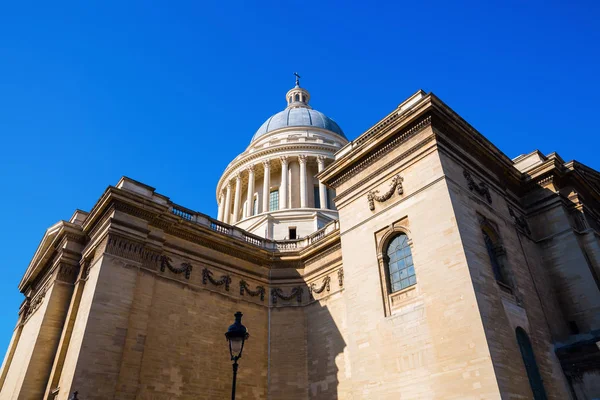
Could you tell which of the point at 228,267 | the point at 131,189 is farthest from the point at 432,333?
the point at 131,189

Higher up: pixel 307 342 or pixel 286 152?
pixel 286 152

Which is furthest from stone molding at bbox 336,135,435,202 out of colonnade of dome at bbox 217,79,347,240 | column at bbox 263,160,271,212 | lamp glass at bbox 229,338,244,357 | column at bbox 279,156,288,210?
column at bbox 263,160,271,212

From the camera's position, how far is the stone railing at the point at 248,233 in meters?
23.3

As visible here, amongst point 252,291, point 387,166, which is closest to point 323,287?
point 252,291

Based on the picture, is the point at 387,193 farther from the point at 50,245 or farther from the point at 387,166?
the point at 50,245

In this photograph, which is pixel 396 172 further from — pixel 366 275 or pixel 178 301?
pixel 178 301

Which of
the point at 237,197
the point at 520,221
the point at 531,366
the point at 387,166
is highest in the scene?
the point at 237,197

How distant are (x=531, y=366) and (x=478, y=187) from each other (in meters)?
6.78

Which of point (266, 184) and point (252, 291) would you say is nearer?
point (252, 291)

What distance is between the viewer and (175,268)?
21000mm

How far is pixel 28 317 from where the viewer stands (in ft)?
78.4

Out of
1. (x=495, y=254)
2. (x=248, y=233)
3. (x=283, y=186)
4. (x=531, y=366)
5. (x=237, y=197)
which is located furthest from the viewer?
(x=237, y=197)

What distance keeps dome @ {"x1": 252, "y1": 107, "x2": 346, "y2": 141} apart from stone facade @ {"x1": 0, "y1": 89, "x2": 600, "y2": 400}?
21.9 m

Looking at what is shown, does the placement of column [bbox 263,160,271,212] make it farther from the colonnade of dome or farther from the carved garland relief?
the carved garland relief
